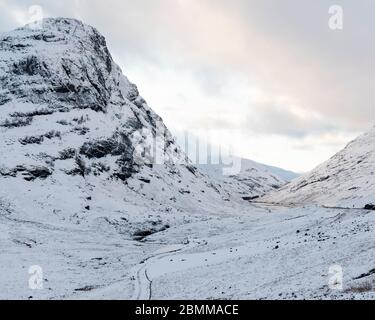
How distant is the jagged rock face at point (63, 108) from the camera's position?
11431cm

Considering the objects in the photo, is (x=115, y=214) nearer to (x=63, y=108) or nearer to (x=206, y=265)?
(x=206, y=265)

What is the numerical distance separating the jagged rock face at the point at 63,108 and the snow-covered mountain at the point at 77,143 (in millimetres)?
289

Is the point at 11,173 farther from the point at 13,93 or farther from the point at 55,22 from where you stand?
the point at 55,22

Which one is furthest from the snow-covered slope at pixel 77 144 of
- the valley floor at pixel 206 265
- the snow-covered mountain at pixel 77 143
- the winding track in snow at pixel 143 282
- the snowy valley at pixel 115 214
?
the winding track in snow at pixel 143 282

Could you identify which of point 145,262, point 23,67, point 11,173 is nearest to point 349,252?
point 145,262

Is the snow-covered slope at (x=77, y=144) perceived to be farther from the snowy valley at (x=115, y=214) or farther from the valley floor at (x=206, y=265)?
the valley floor at (x=206, y=265)

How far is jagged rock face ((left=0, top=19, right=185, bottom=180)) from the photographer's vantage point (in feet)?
375

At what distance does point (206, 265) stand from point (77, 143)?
3388 inches

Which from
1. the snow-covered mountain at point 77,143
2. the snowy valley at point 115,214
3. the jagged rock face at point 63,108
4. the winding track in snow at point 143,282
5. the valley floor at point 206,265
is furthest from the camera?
the jagged rock face at point 63,108

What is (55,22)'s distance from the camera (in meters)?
173
